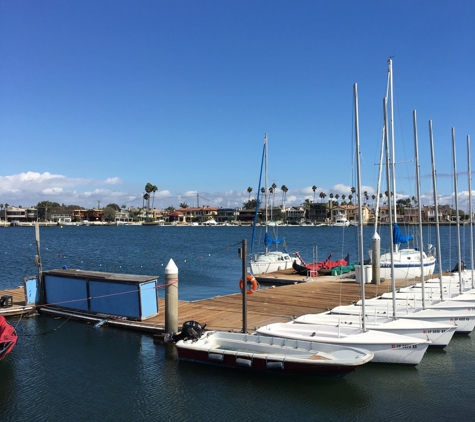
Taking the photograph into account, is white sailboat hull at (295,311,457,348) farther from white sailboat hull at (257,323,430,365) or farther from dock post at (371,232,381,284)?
dock post at (371,232,381,284)

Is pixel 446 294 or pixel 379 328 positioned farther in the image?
pixel 446 294

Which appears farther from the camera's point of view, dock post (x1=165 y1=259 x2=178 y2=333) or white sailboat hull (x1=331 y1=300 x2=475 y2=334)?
white sailboat hull (x1=331 y1=300 x2=475 y2=334)

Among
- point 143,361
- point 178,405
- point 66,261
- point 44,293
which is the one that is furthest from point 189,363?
point 66,261

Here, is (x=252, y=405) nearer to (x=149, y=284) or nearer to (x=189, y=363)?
(x=189, y=363)

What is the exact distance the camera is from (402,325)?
53.9 ft

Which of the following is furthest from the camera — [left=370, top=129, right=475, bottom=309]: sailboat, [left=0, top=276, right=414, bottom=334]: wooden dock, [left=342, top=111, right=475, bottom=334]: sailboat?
[left=370, top=129, right=475, bottom=309]: sailboat

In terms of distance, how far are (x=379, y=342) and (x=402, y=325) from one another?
6.46 feet

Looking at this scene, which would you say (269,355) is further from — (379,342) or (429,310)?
(429,310)

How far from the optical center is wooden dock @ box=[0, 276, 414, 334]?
18812 millimetres

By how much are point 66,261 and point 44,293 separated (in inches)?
1366

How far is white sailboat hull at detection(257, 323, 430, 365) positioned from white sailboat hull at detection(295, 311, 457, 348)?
28.4 inches

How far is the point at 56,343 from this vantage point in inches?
734

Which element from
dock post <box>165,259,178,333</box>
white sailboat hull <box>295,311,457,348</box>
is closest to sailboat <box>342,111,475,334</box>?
Result: white sailboat hull <box>295,311,457,348</box>

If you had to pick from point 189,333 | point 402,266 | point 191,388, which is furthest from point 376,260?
point 191,388
